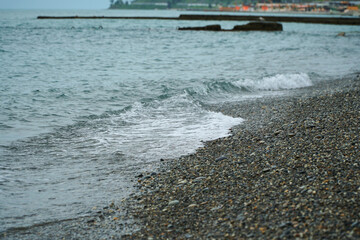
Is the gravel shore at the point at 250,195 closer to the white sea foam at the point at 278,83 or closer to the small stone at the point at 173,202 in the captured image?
the small stone at the point at 173,202

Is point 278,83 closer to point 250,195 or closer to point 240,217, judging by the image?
point 250,195

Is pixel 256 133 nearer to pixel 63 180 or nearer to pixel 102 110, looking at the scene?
pixel 63 180

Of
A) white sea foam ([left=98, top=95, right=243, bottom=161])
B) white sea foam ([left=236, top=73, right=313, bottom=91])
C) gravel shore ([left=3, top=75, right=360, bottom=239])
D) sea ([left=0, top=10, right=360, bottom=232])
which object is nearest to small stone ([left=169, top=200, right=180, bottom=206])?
gravel shore ([left=3, top=75, right=360, bottom=239])

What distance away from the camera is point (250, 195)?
5613 millimetres

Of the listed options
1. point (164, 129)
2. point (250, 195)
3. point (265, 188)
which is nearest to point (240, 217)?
point (250, 195)

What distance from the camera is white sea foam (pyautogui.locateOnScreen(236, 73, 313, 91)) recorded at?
18125 millimetres

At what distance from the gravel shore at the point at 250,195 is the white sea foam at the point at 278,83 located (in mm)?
9541

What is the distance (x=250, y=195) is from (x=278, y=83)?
45.3 ft

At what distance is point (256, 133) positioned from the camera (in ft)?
30.1

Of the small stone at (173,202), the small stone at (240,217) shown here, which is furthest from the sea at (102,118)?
the small stone at (240,217)

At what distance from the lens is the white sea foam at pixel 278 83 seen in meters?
18.1

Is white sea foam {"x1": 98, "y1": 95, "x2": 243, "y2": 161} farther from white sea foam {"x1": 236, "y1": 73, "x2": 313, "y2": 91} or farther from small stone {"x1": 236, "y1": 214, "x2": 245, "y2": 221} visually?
white sea foam {"x1": 236, "y1": 73, "x2": 313, "y2": 91}

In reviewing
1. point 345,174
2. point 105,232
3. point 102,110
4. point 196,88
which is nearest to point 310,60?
point 196,88

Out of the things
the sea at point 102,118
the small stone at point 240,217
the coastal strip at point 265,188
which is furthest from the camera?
the sea at point 102,118
